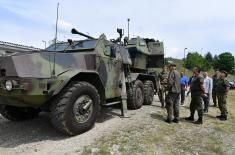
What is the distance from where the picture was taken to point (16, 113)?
22.5ft

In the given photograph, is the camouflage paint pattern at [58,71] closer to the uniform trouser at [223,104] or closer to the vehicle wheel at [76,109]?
the vehicle wheel at [76,109]

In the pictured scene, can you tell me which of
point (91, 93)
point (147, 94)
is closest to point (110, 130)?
point (91, 93)

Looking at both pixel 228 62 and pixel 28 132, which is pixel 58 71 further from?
pixel 228 62

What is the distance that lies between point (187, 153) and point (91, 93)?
2.32m

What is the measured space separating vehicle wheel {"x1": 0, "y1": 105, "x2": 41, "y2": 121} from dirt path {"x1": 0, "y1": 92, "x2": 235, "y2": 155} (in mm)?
163

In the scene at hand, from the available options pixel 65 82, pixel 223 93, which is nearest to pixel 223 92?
pixel 223 93

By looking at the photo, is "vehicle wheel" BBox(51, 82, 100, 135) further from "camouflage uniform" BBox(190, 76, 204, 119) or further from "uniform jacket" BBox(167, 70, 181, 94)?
"camouflage uniform" BBox(190, 76, 204, 119)

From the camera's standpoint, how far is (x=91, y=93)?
6082 millimetres

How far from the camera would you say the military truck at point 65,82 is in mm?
5168

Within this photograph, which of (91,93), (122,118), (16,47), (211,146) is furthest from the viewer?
(16,47)

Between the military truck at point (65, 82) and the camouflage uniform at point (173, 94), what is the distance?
136 centimetres

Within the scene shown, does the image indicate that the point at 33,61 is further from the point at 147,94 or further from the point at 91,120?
the point at 147,94

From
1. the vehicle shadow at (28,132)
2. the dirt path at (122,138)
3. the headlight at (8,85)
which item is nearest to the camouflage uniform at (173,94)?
the dirt path at (122,138)

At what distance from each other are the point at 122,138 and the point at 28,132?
83.0 inches
